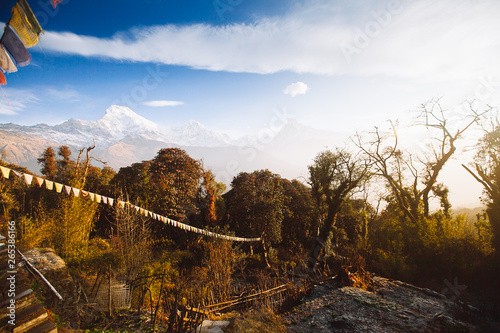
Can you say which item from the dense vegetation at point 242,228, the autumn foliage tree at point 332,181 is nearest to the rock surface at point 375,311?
the dense vegetation at point 242,228

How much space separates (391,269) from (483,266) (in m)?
3.67

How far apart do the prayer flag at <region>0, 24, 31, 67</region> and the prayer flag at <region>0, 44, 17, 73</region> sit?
0.08m

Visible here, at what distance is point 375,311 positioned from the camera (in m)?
6.94

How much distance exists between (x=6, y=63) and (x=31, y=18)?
0.88 metres

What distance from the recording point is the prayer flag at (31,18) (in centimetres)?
344

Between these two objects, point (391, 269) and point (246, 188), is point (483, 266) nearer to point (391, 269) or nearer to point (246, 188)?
point (391, 269)

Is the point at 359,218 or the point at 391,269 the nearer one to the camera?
the point at 391,269

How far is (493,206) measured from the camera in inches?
399

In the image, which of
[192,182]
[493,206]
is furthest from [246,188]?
[493,206]

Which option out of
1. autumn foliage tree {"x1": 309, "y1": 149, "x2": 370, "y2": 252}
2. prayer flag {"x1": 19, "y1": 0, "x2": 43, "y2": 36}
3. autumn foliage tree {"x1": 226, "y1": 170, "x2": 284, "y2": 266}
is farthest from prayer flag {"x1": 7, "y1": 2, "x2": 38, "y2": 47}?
autumn foliage tree {"x1": 309, "y1": 149, "x2": 370, "y2": 252}

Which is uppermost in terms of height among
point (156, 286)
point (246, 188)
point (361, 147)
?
point (361, 147)

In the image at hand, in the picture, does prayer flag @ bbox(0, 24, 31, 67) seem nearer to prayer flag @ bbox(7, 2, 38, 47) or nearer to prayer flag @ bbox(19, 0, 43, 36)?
prayer flag @ bbox(7, 2, 38, 47)

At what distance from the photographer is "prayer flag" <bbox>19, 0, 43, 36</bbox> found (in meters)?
3.44

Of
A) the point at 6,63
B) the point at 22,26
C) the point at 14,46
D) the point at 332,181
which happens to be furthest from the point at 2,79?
the point at 332,181
